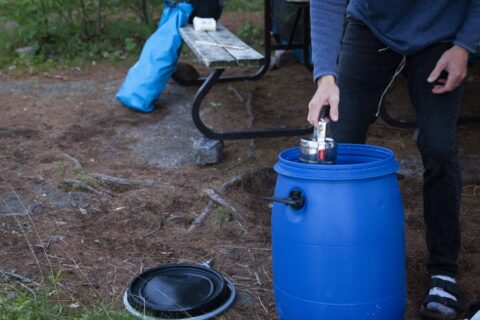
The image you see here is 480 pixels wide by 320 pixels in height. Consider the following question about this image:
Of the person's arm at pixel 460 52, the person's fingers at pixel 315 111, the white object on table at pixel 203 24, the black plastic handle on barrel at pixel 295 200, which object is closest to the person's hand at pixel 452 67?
the person's arm at pixel 460 52

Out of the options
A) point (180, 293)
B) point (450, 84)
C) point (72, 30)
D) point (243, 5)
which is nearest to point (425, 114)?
point (450, 84)

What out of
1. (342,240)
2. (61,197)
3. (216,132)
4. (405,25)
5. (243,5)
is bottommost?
(243,5)

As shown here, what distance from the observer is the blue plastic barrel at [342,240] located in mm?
2023

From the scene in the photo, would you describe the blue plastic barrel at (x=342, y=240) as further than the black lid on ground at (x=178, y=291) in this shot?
No

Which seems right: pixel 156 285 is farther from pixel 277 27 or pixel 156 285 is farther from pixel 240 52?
pixel 277 27

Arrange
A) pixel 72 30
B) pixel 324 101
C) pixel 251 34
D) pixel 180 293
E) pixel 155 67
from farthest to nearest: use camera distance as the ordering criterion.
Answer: pixel 251 34
pixel 72 30
pixel 155 67
pixel 180 293
pixel 324 101

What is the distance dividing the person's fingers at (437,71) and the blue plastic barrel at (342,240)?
345 millimetres

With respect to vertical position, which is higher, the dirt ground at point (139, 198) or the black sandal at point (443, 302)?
the black sandal at point (443, 302)

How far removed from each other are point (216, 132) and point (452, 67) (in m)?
2.17

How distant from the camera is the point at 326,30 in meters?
2.28

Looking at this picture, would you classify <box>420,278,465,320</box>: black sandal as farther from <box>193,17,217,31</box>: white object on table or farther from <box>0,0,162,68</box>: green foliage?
<box>0,0,162,68</box>: green foliage

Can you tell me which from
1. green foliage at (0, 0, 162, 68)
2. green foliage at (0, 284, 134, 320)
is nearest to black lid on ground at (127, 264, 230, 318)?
green foliage at (0, 284, 134, 320)

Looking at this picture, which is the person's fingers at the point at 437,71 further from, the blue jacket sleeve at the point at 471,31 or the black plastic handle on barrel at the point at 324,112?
the black plastic handle on barrel at the point at 324,112

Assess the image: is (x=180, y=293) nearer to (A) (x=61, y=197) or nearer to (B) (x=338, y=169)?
(B) (x=338, y=169)
